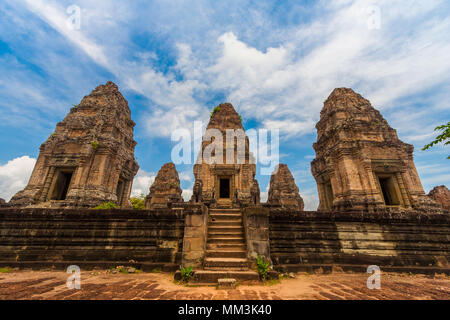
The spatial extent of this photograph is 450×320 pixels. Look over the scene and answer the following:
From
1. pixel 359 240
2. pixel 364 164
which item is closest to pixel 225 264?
pixel 359 240

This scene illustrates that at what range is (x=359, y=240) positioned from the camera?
20.6 feet

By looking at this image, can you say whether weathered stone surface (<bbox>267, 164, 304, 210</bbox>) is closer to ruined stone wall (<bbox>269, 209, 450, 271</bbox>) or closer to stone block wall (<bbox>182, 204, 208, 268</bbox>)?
ruined stone wall (<bbox>269, 209, 450, 271</bbox>)

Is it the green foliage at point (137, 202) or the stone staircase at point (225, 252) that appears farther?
the green foliage at point (137, 202)

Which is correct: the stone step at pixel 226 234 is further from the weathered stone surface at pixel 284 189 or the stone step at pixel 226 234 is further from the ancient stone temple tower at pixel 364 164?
the weathered stone surface at pixel 284 189

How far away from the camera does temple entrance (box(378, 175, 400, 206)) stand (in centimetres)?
1180

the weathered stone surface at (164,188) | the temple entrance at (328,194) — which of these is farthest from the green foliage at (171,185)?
the temple entrance at (328,194)

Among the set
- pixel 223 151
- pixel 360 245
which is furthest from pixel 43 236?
pixel 223 151

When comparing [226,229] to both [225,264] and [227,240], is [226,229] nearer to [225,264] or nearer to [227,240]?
[227,240]

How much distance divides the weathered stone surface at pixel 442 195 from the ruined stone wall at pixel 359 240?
47.5 ft

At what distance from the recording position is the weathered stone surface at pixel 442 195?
1601cm

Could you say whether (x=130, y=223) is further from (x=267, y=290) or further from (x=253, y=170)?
→ (x=253, y=170)
